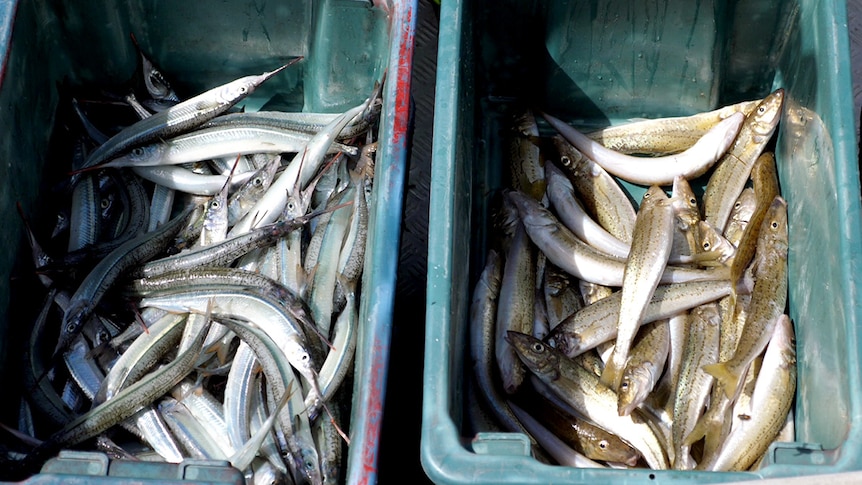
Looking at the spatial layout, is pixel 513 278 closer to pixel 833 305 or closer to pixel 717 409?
pixel 717 409

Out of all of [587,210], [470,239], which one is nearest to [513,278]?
[470,239]

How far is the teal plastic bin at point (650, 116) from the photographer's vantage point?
227 centimetres

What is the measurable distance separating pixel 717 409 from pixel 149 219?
2317mm

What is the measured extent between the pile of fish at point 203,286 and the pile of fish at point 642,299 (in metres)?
0.59

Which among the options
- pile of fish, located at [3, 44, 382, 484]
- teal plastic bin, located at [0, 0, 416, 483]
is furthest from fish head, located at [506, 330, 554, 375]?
pile of fish, located at [3, 44, 382, 484]

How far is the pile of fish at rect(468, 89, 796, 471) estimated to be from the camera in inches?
106

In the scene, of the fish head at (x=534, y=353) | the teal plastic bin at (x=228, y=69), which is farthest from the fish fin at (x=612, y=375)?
the teal plastic bin at (x=228, y=69)

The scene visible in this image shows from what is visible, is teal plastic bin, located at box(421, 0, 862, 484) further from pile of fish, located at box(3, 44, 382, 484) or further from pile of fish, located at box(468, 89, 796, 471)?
pile of fish, located at box(3, 44, 382, 484)

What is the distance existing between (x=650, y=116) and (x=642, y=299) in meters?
1.14

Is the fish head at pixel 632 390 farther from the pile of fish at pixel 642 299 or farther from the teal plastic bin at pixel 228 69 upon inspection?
the teal plastic bin at pixel 228 69

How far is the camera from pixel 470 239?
326 centimetres

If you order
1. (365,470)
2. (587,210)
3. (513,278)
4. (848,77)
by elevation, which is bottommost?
(365,470)

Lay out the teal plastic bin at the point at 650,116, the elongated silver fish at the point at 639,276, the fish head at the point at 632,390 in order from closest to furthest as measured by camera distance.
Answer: the teal plastic bin at the point at 650,116, the fish head at the point at 632,390, the elongated silver fish at the point at 639,276

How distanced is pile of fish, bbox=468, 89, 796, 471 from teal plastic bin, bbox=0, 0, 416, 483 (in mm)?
437
